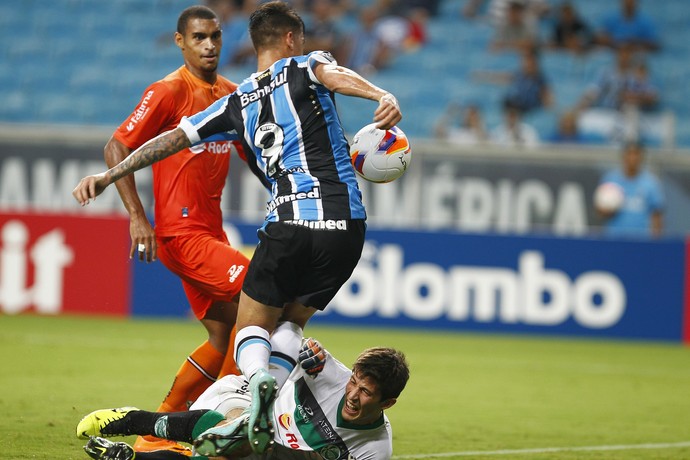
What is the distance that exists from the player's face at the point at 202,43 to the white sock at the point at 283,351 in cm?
189

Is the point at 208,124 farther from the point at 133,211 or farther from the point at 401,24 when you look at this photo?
the point at 401,24

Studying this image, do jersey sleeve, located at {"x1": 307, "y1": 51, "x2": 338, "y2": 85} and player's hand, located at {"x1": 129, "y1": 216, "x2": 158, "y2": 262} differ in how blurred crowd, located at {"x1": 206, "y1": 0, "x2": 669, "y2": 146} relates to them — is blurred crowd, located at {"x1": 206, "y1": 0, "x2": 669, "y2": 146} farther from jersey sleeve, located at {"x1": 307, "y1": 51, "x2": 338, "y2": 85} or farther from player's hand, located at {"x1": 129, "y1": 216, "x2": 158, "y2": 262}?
jersey sleeve, located at {"x1": 307, "y1": 51, "x2": 338, "y2": 85}

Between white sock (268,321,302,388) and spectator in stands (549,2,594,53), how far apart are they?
12.6 metres

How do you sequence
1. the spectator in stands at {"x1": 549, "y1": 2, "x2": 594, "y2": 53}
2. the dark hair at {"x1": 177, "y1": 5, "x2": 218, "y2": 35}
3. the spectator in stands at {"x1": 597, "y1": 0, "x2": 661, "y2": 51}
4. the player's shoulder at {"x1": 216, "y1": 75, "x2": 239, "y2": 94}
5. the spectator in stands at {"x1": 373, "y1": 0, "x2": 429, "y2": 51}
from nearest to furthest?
the dark hair at {"x1": 177, "y1": 5, "x2": 218, "y2": 35} < the player's shoulder at {"x1": 216, "y1": 75, "x2": 239, "y2": 94} < the spectator in stands at {"x1": 597, "y1": 0, "x2": 661, "y2": 51} < the spectator in stands at {"x1": 549, "y1": 2, "x2": 594, "y2": 53} < the spectator in stands at {"x1": 373, "y1": 0, "x2": 429, "y2": 51}

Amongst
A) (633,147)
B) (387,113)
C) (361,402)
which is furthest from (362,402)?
(633,147)

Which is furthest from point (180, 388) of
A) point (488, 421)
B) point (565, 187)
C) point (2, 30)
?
point (2, 30)

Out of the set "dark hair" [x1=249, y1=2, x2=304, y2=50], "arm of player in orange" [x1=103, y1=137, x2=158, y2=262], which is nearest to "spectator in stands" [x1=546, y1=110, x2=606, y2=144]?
"arm of player in orange" [x1=103, y1=137, x2=158, y2=262]

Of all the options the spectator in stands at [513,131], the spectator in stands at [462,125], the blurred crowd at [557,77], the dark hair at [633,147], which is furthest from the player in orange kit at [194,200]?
the spectator in stands at [462,125]

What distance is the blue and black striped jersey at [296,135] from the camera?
530cm

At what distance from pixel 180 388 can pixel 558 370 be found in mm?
5250

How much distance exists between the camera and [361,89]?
4.95 m

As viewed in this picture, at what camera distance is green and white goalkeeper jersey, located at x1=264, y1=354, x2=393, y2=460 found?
17.6 ft

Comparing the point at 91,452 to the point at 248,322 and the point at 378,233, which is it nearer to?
the point at 248,322

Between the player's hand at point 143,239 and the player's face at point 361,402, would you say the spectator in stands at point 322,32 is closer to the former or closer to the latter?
the player's hand at point 143,239
